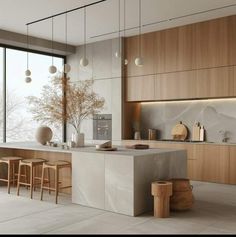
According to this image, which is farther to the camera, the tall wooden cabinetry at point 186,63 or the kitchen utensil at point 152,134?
the kitchen utensil at point 152,134

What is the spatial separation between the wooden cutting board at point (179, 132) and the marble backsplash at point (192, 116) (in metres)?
0.09

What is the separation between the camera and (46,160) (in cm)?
588

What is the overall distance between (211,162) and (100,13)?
3.55m

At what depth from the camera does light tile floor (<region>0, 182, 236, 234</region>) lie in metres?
3.75

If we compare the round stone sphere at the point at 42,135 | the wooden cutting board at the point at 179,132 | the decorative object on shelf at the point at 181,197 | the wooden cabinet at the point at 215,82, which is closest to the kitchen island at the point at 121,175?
the decorative object on shelf at the point at 181,197

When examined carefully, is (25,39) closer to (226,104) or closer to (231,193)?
(226,104)

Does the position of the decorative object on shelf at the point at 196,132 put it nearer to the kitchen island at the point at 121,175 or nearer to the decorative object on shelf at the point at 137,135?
the decorative object on shelf at the point at 137,135

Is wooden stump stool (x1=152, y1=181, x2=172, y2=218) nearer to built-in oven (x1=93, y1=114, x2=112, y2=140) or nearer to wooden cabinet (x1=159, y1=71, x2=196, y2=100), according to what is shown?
wooden cabinet (x1=159, y1=71, x2=196, y2=100)

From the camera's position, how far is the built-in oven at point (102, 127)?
845 cm

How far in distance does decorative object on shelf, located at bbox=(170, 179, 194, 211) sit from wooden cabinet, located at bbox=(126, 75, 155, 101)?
3.42 metres

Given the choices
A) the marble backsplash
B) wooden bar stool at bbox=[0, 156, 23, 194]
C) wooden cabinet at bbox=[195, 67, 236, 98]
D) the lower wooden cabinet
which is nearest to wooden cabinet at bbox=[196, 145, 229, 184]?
the lower wooden cabinet

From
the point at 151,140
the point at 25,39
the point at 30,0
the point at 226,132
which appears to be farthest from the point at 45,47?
the point at 226,132

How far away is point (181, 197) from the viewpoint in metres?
4.52

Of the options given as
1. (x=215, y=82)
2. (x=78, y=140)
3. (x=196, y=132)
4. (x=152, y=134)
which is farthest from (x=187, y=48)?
(x=78, y=140)
